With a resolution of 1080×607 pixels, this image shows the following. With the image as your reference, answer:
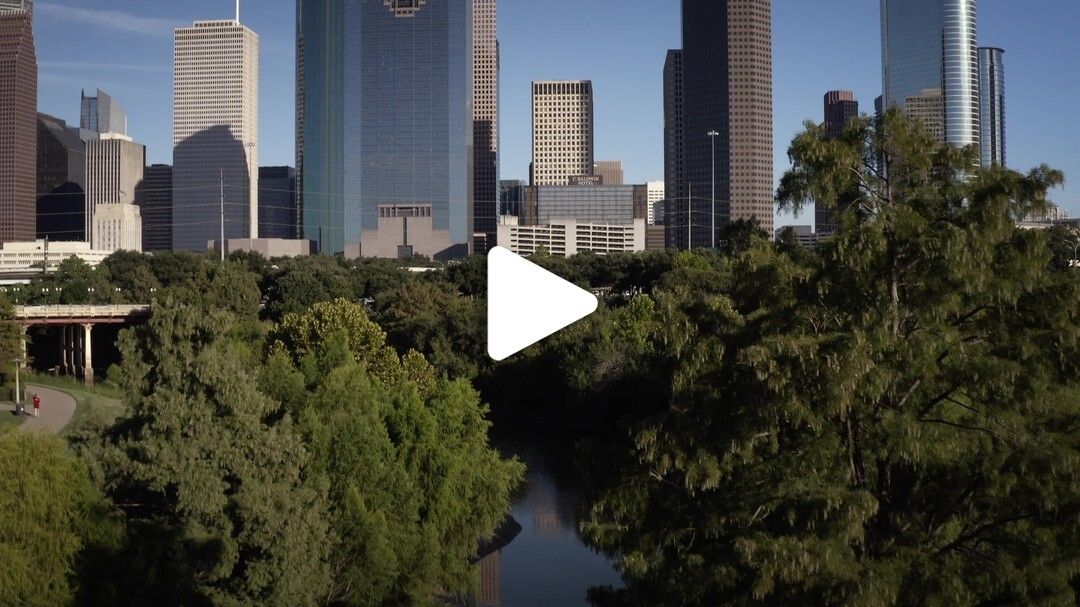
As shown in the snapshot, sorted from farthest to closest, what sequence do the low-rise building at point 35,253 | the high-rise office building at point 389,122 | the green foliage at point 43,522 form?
the low-rise building at point 35,253
the high-rise office building at point 389,122
the green foliage at point 43,522

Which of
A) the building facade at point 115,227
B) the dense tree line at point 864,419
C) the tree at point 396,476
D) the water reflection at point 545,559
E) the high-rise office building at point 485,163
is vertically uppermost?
the high-rise office building at point 485,163

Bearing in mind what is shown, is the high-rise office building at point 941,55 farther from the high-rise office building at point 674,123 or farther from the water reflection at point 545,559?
the water reflection at point 545,559

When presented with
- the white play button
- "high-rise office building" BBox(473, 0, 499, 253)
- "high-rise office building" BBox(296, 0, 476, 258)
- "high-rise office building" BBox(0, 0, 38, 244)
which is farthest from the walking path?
"high-rise office building" BBox(0, 0, 38, 244)

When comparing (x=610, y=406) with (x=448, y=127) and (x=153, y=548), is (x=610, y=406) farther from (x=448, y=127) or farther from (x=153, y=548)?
(x=448, y=127)

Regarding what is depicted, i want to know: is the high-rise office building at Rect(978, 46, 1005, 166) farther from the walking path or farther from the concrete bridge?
the walking path

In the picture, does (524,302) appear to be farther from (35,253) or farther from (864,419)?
(35,253)

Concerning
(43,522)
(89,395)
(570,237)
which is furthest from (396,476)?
(570,237)

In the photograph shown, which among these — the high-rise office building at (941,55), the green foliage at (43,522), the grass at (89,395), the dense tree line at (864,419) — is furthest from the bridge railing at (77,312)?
the high-rise office building at (941,55)
